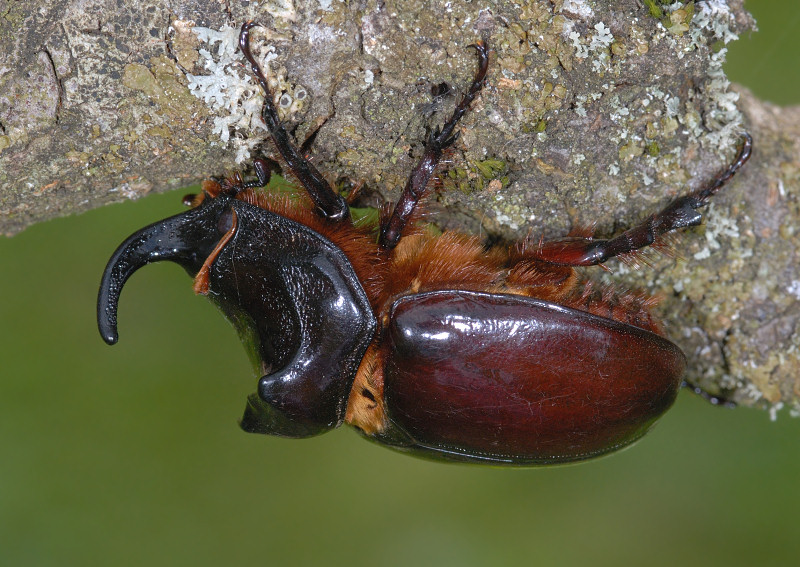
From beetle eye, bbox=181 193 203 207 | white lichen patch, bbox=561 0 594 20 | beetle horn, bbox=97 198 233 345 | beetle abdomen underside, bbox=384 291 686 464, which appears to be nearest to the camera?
white lichen patch, bbox=561 0 594 20

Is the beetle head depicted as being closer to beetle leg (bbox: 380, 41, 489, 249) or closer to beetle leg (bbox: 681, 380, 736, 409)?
beetle leg (bbox: 380, 41, 489, 249)

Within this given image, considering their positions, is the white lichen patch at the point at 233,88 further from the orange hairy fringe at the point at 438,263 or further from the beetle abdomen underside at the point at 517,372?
the beetle abdomen underside at the point at 517,372

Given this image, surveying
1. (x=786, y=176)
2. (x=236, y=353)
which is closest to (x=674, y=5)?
(x=786, y=176)

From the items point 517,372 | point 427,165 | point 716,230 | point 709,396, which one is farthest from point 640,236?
point 709,396

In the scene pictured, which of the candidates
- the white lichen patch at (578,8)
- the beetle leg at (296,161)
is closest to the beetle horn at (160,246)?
the beetle leg at (296,161)

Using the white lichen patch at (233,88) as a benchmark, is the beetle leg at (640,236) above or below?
below

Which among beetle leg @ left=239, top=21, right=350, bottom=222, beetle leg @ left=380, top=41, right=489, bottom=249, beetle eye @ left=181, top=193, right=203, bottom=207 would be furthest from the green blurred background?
beetle leg @ left=380, top=41, right=489, bottom=249
